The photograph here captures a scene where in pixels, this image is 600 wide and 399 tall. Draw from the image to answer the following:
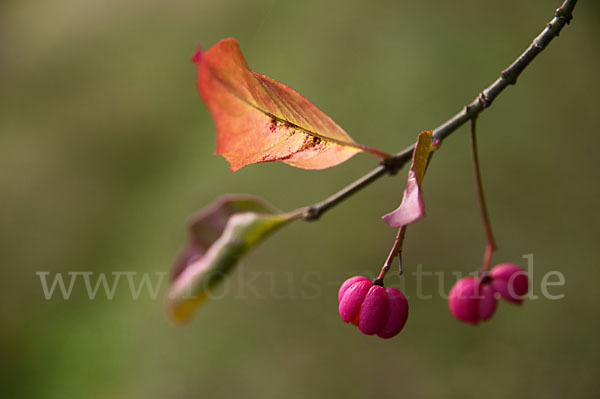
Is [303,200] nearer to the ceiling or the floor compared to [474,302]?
nearer to the ceiling

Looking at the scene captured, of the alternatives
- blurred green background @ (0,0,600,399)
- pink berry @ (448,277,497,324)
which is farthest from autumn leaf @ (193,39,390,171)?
blurred green background @ (0,0,600,399)

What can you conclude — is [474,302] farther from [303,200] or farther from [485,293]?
[303,200]

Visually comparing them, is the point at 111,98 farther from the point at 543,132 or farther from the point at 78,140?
the point at 543,132

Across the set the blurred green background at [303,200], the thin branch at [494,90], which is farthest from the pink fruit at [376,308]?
the blurred green background at [303,200]

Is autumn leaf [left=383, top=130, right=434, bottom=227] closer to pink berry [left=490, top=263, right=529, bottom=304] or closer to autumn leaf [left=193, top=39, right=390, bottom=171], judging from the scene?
autumn leaf [left=193, top=39, right=390, bottom=171]

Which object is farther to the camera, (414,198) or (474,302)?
(474,302)

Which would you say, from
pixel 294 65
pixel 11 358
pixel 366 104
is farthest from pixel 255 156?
pixel 11 358

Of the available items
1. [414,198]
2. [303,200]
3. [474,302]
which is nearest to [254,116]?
[414,198]

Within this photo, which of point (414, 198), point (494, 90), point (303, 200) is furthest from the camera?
point (303, 200)
